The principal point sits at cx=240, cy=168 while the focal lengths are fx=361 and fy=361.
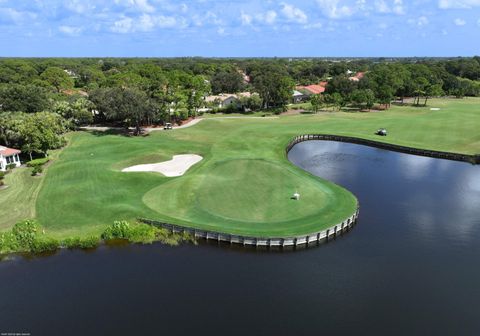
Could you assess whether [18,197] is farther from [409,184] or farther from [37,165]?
[409,184]

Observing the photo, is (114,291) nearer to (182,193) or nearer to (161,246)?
(161,246)

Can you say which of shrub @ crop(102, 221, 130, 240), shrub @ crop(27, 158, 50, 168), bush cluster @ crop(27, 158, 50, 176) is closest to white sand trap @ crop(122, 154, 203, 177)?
bush cluster @ crop(27, 158, 50, 176)

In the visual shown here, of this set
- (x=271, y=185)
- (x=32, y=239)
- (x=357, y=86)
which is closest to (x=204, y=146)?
(x=271, y=185)

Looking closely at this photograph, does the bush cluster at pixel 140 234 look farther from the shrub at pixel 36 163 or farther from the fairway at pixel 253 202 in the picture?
the shrub at pixel 36 163

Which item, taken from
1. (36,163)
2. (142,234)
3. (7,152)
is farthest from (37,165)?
(142,234)

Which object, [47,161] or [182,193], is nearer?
[182,193]
